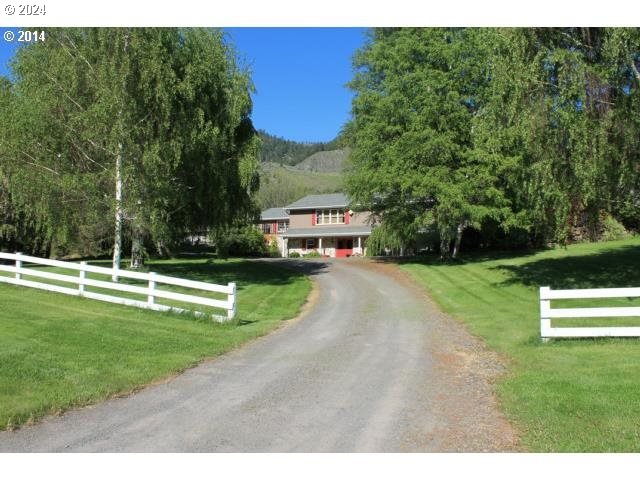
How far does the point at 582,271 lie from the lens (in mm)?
22703

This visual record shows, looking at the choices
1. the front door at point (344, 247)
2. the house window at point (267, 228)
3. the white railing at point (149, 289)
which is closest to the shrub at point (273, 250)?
the house window at point (267, 228)

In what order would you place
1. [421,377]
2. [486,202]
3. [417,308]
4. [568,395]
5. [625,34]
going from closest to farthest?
[568,395] < [421,377] < [625,34] < [417,308] < [486,202]

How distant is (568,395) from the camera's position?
737 cm

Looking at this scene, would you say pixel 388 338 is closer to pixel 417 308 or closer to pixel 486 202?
pixel 417 308

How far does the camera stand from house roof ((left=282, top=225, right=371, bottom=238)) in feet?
173

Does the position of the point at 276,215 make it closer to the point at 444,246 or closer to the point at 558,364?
the point at 444,246

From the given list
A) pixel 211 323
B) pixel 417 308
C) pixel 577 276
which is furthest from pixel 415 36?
pixel 211 323

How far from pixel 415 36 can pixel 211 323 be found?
2303cm

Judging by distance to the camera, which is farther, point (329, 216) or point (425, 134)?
point (329, 216)

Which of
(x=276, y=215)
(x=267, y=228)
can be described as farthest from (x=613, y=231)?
(x=267, y=228)

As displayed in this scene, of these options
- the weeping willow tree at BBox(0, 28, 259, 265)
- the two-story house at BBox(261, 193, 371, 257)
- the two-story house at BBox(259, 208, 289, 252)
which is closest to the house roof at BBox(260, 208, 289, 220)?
the two-story house at BBox(259, 208, 289, 252)

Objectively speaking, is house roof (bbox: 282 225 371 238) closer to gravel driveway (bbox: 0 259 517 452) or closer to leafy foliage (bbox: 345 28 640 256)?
leafy foliage (bbox: 345 28 640 256)

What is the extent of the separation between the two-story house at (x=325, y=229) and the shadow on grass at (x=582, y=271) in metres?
25.9

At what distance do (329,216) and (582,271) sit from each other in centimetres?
3570
